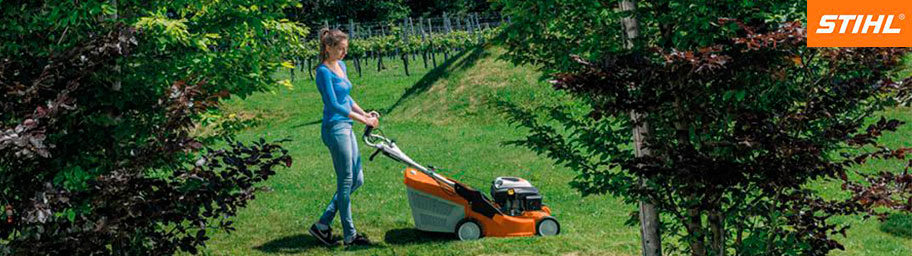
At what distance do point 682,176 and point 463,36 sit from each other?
39.2 m

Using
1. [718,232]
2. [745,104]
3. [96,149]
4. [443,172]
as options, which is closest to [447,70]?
[443,172]

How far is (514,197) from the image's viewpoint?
8.06 meters

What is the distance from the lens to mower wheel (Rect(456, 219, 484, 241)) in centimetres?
805

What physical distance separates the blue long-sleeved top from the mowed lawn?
1030 millimetres

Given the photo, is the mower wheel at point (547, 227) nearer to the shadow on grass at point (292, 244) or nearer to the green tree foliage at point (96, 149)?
the shadow on grass at point (292, 244)

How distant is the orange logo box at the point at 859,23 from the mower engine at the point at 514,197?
118 inches

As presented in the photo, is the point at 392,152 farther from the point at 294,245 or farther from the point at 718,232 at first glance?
the point at 718,232

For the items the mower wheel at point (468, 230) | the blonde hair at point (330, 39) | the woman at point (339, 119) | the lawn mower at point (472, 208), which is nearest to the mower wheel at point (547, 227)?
the lawn mower at point (472, 208)

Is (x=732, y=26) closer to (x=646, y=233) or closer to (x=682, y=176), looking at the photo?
(x=682, y=176)

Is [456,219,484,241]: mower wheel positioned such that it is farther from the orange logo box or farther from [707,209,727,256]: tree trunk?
the orange logo box

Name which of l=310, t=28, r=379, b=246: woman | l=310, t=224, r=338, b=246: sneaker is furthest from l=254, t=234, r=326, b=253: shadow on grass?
l=310, t=28, r=379, b=246: woman

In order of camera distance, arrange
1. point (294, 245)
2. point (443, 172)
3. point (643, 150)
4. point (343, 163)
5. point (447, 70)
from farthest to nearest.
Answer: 1. point (447, 70)
2. point (443, 172)
3. point (294, 245)
4. point (343, 163)
5. point (643, 150)

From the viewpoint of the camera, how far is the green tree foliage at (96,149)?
4582 mm

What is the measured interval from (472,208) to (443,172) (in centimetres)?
556
